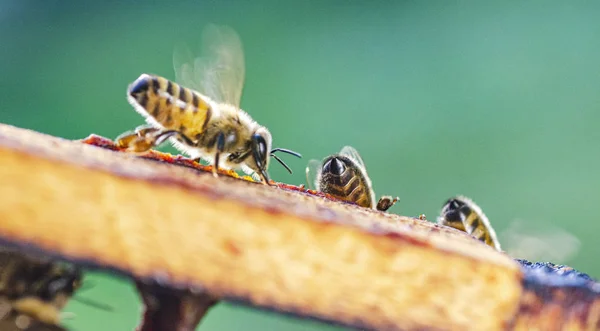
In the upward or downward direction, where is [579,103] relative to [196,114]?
upward

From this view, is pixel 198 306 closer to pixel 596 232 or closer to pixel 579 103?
pixel 596 232

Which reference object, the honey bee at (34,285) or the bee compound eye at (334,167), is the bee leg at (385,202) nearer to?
the bee compound eye at (334,167)

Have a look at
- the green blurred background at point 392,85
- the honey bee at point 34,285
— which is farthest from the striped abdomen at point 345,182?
the green blurred background at point 392,85

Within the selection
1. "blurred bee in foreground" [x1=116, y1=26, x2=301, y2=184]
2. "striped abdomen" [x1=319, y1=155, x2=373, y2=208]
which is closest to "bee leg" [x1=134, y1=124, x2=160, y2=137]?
"blurred bee in foreground" [x1=116, y1=26, x2=301, y2=184]

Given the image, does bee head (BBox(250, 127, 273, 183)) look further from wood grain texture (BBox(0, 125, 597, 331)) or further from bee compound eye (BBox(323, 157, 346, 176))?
wood grain texture (BBox(0, 125, 597, 331))

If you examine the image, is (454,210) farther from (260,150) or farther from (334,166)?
(260,150)

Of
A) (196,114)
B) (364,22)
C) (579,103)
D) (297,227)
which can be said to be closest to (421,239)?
(297,227)

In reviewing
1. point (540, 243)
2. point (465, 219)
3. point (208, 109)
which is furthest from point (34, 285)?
point (540, 243)
